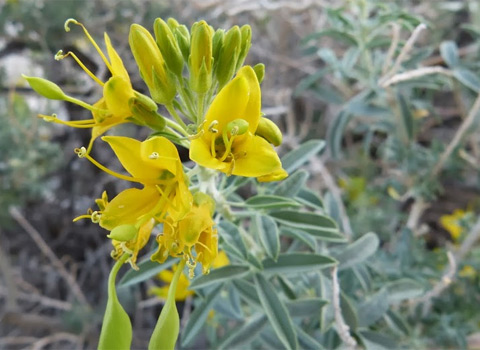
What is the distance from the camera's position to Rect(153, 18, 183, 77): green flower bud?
2.06 ft

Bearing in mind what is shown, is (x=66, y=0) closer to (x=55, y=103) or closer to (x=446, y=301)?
(x=55, y=103)

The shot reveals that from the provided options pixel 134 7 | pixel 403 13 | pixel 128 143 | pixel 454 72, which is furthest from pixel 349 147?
pixel 128 143

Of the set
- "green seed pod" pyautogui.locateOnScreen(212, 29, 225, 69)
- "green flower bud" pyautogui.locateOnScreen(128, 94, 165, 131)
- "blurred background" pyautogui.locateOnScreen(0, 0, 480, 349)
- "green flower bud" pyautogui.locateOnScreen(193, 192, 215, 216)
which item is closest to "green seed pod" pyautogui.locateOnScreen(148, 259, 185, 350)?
"green flower bud" pyautogui.locateOnScreen(193, 192, 215, 216)

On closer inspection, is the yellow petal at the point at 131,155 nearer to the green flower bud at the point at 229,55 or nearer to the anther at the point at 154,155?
the anther at the point at 154,155

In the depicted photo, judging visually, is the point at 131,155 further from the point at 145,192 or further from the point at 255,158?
the point at 255,158

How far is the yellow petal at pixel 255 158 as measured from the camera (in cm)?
57

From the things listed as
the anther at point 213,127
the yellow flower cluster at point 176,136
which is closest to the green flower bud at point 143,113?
the yellow flower cluster at point 176,136

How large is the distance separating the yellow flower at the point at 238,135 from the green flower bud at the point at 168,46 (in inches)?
4.4

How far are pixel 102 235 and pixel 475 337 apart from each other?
4.16 ft

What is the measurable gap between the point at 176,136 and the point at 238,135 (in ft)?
0.42

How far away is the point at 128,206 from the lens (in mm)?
611

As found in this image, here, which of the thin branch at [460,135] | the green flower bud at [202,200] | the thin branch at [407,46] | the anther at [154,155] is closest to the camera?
the anther at [154,155]

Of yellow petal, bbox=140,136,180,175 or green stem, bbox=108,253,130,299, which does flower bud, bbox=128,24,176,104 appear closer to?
yellow petal, bbox=140,136,180,175

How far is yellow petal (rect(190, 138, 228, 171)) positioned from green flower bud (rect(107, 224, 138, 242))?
114 millimetres
